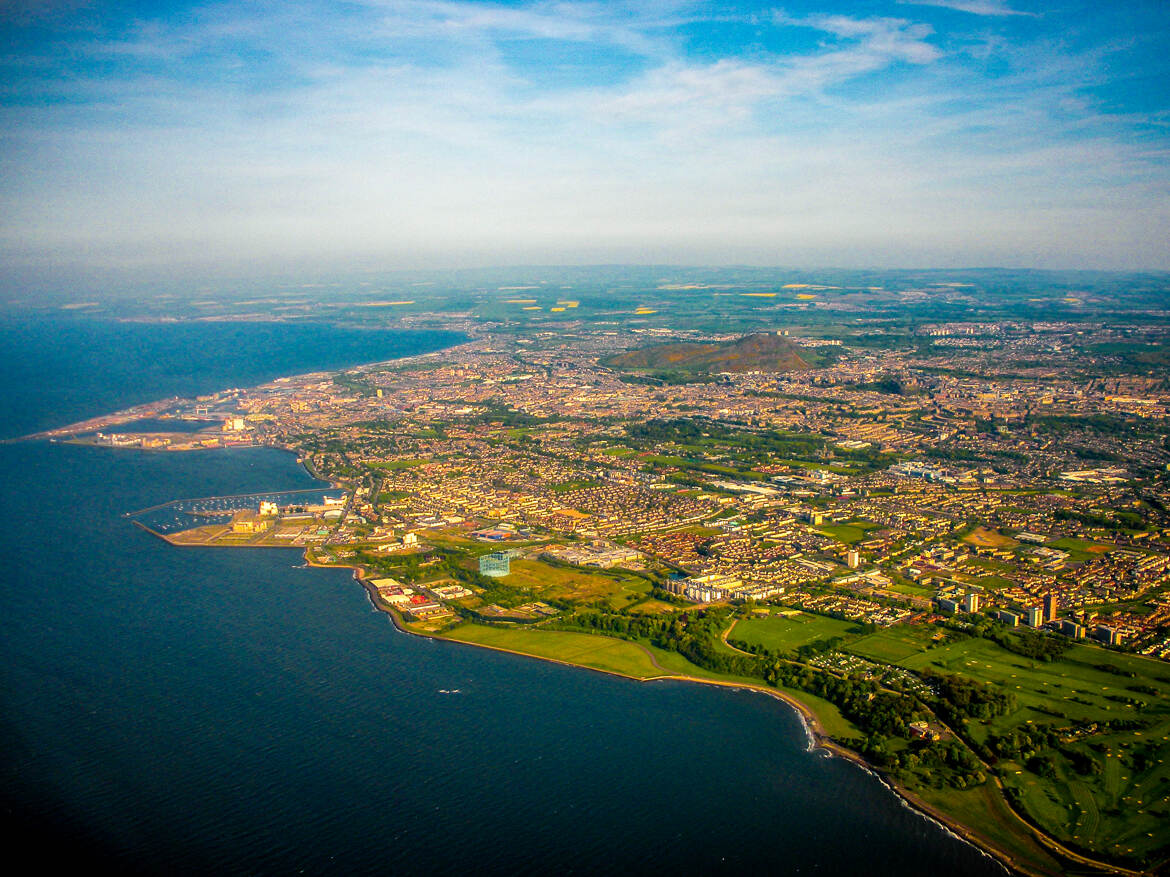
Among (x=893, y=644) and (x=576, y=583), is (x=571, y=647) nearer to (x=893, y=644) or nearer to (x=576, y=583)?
(x=576, y=583)

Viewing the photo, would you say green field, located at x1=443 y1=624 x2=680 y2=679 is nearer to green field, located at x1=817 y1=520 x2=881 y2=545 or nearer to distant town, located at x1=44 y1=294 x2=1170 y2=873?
distant town, located at x1=44 y1=294 x2=1170 y2=873

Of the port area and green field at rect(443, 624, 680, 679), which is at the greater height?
the port area

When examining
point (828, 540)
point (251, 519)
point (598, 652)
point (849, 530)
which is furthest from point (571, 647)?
point (251, 519)

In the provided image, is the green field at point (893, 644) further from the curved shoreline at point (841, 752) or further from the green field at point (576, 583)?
the green field at point (576, 583)

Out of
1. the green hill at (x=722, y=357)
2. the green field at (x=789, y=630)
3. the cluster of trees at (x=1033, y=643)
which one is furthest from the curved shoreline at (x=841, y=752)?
the green hill at (x=722, y=357)

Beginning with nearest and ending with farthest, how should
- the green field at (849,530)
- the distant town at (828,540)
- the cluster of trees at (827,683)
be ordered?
the cluster of trees at (827,683), the distant town at (828,540), the green field at (849,530)

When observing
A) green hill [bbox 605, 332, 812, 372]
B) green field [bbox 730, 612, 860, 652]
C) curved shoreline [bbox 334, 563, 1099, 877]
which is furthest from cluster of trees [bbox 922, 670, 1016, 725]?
green hill [bbox 605, 332, 812, 372]
